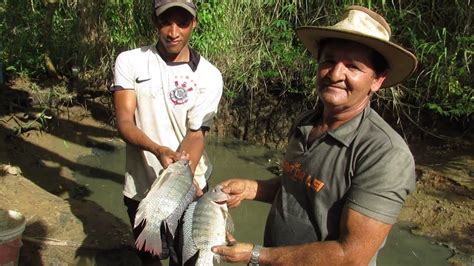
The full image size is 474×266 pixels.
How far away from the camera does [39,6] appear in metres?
8.56

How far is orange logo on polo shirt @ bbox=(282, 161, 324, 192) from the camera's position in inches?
74.9

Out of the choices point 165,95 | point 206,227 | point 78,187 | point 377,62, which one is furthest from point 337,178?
point 78,187

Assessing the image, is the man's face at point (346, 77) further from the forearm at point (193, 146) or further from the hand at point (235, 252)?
the forearm at point (193, 146)

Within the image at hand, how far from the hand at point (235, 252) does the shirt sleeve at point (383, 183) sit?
0.49 m

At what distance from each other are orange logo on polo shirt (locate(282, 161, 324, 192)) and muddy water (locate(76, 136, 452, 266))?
3.35 meters

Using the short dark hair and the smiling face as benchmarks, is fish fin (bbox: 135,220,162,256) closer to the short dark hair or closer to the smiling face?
the smiling face

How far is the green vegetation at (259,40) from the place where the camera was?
6.23 m

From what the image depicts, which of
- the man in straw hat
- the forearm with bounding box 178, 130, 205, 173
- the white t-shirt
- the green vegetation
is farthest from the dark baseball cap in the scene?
the green vegetation

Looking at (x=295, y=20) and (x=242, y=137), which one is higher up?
(x=295, y=20)

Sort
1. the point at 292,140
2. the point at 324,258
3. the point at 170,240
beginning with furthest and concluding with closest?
the point at 170,240 → the point at 292,140 → the point at 324,258

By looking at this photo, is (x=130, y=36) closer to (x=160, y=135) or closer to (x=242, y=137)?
(x=242, y=137)

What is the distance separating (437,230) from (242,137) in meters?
3.68

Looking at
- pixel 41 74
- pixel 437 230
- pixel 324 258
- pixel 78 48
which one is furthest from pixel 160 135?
pixel 41 74

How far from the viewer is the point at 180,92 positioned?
297 cm
